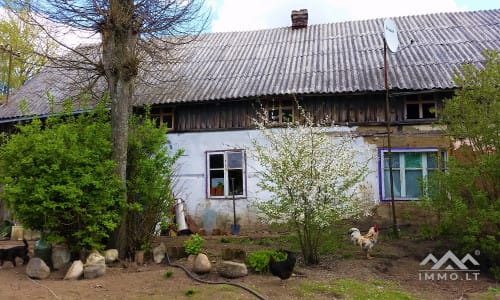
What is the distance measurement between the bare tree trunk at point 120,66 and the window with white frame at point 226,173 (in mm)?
4439

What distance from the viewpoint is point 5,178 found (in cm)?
715

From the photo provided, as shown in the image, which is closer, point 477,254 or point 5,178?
point 5,178

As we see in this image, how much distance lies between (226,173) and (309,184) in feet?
17.9

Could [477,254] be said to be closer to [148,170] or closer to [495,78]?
[495,78]

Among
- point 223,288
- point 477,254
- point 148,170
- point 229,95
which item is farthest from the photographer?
point 229,95

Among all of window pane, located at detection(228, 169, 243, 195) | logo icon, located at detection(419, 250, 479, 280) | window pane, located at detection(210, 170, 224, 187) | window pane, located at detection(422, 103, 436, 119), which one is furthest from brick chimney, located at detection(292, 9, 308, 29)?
logo icon, located at detection(419, 250, 479, 280)

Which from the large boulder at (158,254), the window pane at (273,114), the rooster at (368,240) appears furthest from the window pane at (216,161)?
the rooster at (368,240)

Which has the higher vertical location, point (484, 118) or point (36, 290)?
point (484, 118)

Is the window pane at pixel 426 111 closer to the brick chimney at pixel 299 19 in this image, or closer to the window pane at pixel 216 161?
the window pane at pixel 216 161

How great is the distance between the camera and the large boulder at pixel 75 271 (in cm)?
696

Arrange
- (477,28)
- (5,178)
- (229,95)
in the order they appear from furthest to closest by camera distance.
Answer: (477,28)
(229,95)
(5,178)

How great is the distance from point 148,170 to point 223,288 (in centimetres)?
308

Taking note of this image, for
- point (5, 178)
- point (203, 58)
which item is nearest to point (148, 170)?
point (5, 178)

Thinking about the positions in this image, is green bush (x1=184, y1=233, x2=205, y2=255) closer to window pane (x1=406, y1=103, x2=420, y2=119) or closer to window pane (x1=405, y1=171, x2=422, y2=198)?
window pane (x1=405, y1=171, x2=422, y2=198)
